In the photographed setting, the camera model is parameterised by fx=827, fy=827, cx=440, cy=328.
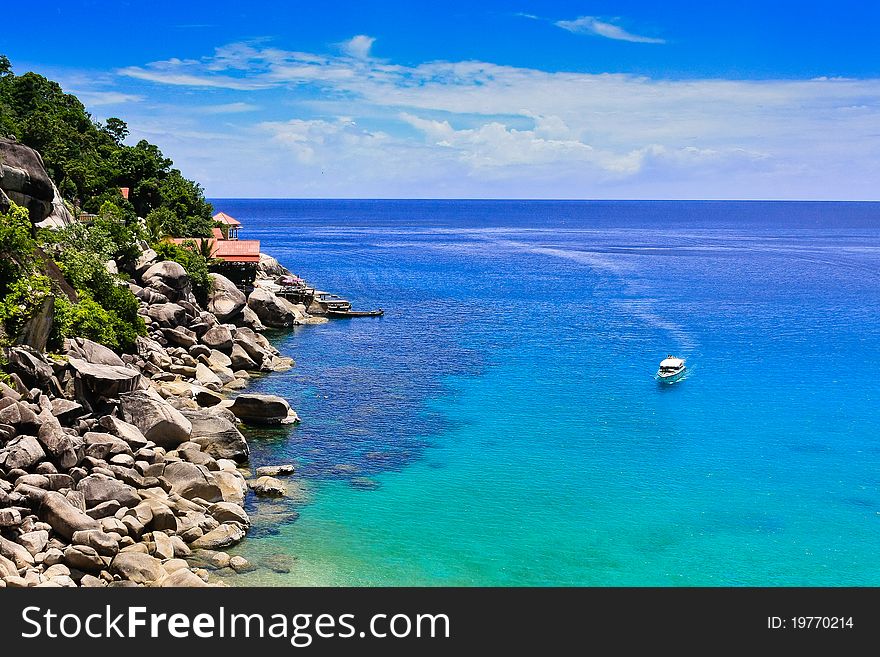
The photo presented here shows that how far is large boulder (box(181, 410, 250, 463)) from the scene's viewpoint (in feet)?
141

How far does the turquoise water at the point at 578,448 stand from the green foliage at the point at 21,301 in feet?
44.6

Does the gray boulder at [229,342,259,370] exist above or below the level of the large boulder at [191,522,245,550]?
above

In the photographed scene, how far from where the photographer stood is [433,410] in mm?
55969

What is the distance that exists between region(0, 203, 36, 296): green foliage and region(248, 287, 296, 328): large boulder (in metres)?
34.2

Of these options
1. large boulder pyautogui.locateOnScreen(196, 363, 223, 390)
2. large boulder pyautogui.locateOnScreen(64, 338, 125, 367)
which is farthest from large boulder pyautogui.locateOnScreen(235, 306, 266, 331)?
large boulder pyautogui.locateOnScreen(64, 338, 125, 367)

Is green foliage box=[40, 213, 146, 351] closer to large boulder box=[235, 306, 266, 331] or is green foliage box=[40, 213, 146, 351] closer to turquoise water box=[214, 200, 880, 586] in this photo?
turquoise water box=[214, 200, 880, 586]

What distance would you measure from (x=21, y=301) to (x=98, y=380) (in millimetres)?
5619

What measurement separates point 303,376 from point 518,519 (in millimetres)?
28036

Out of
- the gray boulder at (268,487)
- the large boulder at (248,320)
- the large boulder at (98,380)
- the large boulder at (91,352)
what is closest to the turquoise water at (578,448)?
the gray boulder at (268,487)

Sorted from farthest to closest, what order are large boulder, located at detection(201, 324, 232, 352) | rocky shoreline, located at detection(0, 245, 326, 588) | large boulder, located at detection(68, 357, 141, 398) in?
1. large boulder, located at detection(201, 324, 232, 352)
2. large boulder, located at detection(68, 357, 141, 398)
3. rocky shoreline, located at detection(0, 245, 326, 588)

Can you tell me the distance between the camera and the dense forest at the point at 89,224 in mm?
44906

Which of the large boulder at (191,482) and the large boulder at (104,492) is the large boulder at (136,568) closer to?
the large boulder at (104,492)
